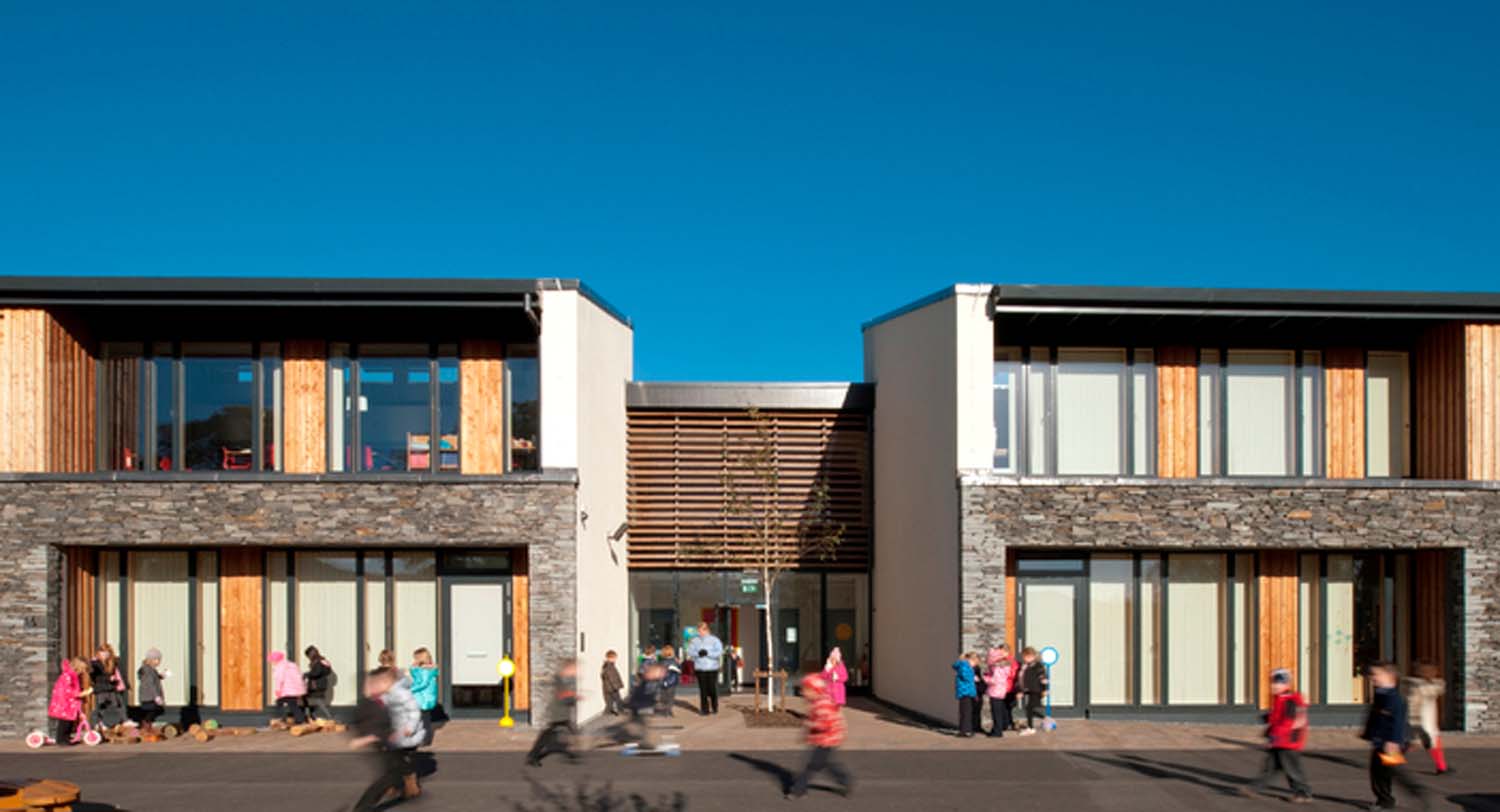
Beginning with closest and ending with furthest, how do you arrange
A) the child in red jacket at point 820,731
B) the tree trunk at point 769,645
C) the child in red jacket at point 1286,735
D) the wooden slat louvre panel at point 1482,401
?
the child in red jacket at point 1286,735 < the child in red jacket at point 820,731 < the wooden slat louvre panel at point 1482,401 < the tree trunk at point 769,645

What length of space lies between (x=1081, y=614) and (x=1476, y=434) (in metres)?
6.56

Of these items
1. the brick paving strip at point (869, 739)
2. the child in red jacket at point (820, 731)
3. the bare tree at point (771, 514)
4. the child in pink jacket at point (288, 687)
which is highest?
the bare tree at point (771, 514)

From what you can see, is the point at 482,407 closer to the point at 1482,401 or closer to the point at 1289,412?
the point at 1289,412

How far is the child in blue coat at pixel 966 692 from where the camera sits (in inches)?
655

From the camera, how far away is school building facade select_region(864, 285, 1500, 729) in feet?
57.9

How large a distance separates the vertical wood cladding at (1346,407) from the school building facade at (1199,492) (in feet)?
0.11

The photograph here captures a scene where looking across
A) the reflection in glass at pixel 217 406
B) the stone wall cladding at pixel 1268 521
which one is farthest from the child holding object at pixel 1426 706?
the reflection in glass at pixel 217 406

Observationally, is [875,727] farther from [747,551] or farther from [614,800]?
[614,800]

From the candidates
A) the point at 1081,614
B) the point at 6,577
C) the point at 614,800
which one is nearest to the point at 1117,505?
the point at 1081,614

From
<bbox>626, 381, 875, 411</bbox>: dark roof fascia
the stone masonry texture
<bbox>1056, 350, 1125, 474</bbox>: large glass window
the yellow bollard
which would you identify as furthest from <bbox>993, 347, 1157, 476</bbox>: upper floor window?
the yellow bollard

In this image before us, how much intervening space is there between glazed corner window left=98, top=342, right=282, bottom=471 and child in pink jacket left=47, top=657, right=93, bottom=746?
335cm

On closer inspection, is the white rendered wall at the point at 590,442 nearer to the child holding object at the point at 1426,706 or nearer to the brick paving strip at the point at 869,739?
the brick paving strip at the point at 869,739

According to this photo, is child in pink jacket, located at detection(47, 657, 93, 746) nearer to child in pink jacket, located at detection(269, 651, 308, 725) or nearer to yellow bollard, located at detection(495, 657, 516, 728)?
child in pink jacket, located at detection(269, 651, 308, 725)

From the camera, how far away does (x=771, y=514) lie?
68.4 feet
